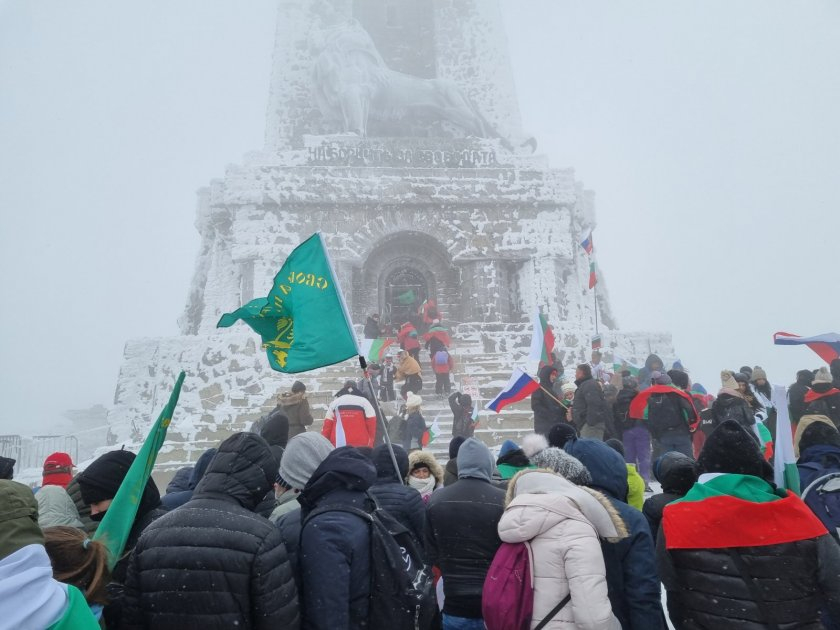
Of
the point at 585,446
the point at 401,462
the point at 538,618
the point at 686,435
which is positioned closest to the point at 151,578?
the point at 538,618

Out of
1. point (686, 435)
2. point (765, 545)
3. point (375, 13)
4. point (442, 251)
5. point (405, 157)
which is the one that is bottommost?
point (686, 435)

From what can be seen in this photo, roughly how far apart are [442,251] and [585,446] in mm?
14841

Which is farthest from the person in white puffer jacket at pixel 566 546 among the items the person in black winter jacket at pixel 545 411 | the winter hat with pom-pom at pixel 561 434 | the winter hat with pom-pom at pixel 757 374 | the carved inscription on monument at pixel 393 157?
the carved inscription on monument at pixel 393 157

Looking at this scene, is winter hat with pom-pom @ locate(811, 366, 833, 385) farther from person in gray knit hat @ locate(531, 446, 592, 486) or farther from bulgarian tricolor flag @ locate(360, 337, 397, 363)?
bulgarian tricolor flag @ locate(360, 337, 397, 363)

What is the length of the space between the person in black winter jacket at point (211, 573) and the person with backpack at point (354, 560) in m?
0.15

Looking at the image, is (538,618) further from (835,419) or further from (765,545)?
(835,419)

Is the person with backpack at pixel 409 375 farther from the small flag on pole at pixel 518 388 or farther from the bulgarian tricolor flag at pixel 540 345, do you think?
the small flag on pole at pixel 518 388

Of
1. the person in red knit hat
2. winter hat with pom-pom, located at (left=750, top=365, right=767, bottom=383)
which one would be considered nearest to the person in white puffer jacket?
the person in red knit hat

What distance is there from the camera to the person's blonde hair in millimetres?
2346

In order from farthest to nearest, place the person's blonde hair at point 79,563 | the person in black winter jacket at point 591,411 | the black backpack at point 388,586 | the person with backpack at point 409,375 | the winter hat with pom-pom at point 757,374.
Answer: the person with backpack at point 409,375 < the winter hat with pom-pom at point 757,374 < the person in black winter jacket at point 591,411 < the black backpack at point 388,586 < the person's blonde hair at point 79,563

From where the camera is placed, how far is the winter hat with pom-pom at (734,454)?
9.47 feet

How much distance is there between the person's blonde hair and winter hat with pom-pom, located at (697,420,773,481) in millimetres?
2730

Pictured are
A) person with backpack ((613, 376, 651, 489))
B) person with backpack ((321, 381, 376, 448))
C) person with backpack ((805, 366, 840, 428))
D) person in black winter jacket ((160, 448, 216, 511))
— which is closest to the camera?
person in black winter jacket ((160, 448, 216, 511))

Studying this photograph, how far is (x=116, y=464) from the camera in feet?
10.9
